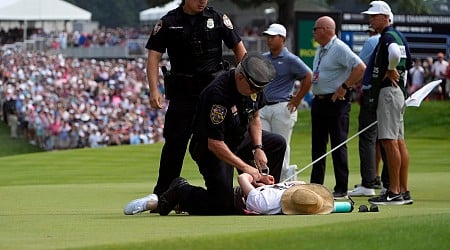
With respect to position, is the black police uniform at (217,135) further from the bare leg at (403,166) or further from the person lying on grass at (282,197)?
the bare leg at (403,166)

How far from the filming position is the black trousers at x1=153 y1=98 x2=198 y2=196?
1102cm

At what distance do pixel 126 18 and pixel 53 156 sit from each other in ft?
314

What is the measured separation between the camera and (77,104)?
4031 cm

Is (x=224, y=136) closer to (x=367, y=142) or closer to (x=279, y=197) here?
(x=279, y=197)

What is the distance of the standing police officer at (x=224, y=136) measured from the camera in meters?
9.80

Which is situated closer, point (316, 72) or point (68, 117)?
point (316, 72)

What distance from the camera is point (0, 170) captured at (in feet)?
71.1

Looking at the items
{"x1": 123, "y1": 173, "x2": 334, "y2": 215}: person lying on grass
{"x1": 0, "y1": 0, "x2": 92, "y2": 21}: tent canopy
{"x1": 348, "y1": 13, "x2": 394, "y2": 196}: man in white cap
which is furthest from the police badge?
{"x1": 0, "y1": 0, "x2": 92, "y2": 21}: tent canopy

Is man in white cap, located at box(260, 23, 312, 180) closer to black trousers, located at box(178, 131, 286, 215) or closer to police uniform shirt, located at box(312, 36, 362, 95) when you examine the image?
police uniform shirt, located at box(312, 36, 362, 95)

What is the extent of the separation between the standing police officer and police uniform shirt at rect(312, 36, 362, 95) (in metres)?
3.82

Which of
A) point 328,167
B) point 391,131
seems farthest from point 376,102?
point 328,167

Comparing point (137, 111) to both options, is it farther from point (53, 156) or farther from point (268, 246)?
point (268, 246)

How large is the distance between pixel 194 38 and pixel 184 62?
9.6 inches

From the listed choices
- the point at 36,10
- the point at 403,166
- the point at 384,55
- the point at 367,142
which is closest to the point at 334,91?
the point at 367,142
